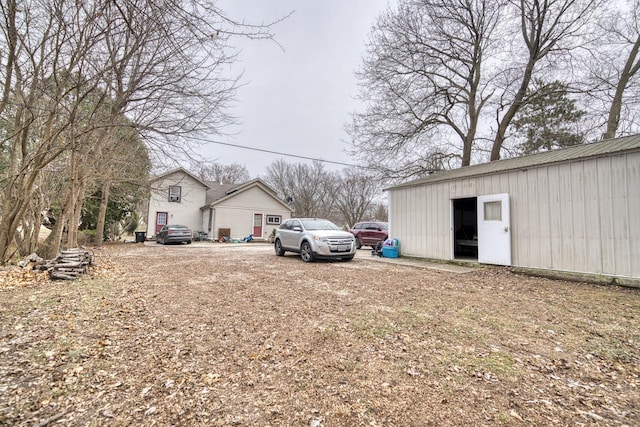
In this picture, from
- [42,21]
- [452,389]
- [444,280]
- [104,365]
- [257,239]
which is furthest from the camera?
[257,239]

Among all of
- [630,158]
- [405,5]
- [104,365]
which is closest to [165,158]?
[104,365]

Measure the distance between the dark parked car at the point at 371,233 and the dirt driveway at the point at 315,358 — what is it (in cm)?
1085

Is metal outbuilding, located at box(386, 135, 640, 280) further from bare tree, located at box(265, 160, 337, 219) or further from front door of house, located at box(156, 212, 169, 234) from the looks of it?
bare tree, located at box(265, 160, 337, 219)

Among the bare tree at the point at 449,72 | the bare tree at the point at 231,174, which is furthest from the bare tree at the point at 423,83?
the bare tree at the point at 231,174

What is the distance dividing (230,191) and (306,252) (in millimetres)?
16855

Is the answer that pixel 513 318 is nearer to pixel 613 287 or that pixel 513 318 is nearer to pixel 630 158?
pixel 613 287

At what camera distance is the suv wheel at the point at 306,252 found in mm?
9724

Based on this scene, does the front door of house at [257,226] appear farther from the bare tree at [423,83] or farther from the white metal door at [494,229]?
the white metal door at [494,229]

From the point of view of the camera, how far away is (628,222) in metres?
5.86

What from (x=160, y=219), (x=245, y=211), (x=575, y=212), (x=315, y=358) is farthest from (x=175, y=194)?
(x=575, y=212)

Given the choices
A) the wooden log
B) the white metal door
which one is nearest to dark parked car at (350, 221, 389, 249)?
the white metal door

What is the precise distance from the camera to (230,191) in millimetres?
24703

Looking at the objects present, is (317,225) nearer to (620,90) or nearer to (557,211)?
(557,211)

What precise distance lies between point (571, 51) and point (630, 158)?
32.7 feet
